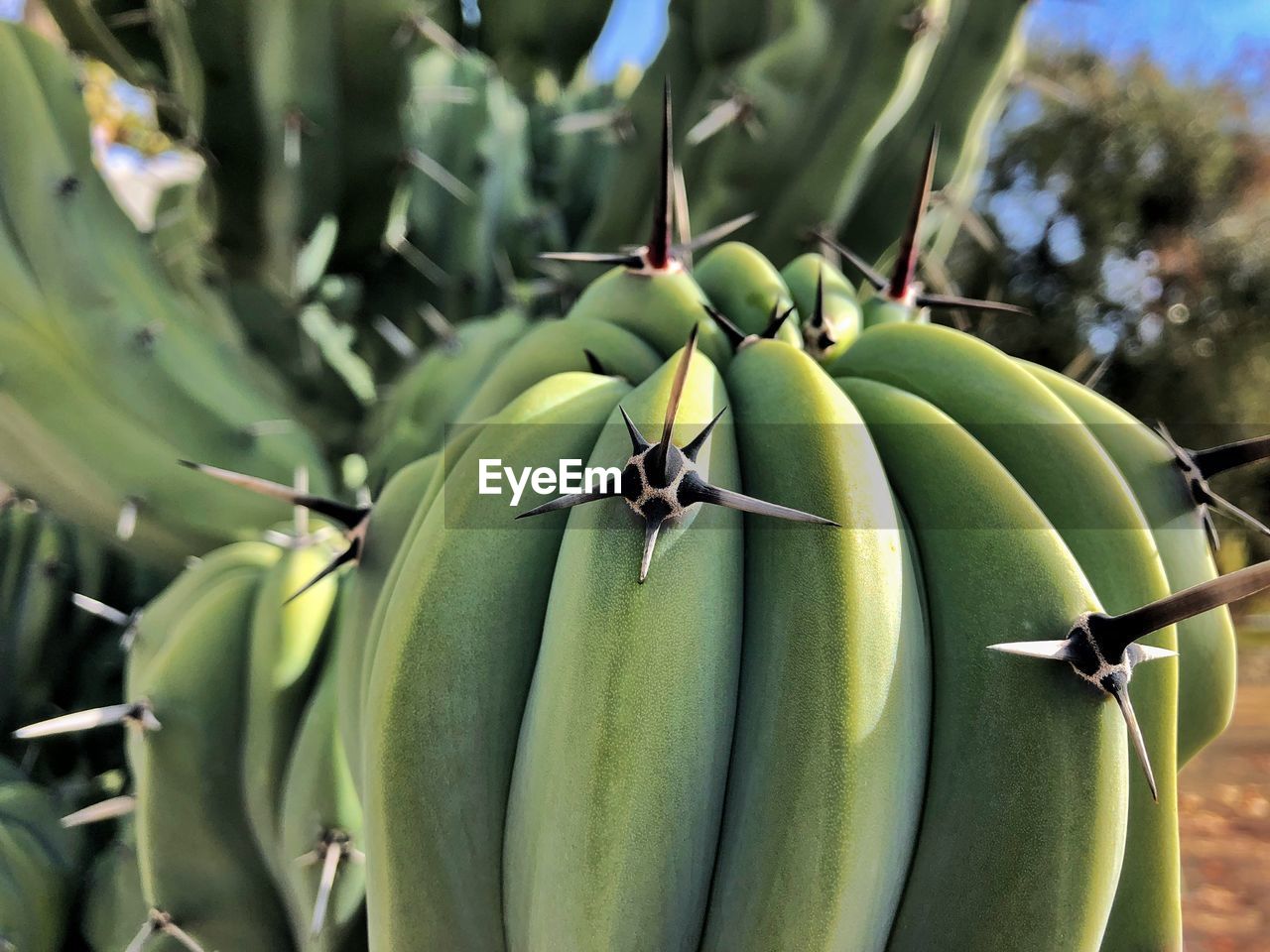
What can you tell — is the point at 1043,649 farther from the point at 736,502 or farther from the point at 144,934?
the point at 144,934

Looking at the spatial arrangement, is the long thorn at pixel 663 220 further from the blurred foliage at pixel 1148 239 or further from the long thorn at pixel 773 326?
the blurred foliage at pixel 1148 239

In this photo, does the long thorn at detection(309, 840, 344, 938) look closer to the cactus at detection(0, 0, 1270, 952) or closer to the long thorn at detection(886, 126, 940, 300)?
the cactus at detection(0, 0, 1270, 952)

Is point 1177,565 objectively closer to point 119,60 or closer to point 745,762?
point 745,762

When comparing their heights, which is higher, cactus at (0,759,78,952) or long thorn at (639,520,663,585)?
long thorn at (639,520,663,585)

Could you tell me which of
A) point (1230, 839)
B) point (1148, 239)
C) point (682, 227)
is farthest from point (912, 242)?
point (1148, 239)

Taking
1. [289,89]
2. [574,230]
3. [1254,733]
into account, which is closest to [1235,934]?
[1254,733]

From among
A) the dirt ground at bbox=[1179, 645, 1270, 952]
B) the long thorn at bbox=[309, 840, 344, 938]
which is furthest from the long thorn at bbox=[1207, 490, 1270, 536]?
the dirt ground at bbox=[1179, 645, 1270, 952]
